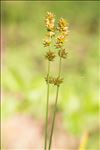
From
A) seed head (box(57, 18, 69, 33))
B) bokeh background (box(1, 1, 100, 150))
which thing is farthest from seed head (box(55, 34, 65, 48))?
bokeh background (box(1, 1, 100, 150))

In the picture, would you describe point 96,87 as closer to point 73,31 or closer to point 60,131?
point 60,131

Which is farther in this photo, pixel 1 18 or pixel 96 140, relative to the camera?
pixel 1 18

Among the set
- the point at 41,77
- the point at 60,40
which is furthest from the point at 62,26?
the point at 41,77

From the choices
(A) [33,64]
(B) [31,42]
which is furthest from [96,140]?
(B) [31,42]

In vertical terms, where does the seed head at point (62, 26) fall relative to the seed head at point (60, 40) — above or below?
above

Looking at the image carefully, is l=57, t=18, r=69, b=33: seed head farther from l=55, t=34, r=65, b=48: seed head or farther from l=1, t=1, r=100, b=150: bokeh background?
l=1, t=1, r=100, b=150: bokeh background

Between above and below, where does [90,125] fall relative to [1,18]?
below

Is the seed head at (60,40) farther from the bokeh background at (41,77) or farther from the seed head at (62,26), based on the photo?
the bokeh background at (41,77)

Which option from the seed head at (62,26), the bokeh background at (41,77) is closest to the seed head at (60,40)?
the seed head at (62,26)
